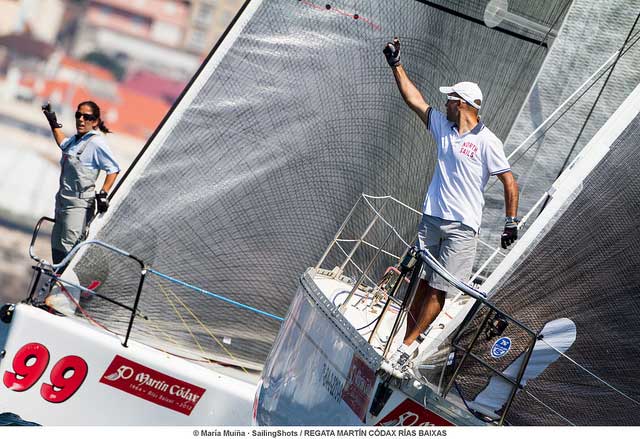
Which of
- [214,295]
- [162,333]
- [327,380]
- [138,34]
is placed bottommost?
[162,333]

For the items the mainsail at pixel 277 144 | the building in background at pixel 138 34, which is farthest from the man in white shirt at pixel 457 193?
the building in background at pixel 138 34

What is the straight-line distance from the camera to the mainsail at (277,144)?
4.60m

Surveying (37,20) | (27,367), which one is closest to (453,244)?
(27,367)

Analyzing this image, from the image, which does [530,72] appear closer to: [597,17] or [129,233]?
[597,17]

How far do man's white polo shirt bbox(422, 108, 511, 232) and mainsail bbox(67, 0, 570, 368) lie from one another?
1.16m

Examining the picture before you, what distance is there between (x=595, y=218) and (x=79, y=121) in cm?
227

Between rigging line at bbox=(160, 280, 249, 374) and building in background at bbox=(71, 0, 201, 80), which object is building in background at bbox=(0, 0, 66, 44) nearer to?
building in background at bbox=(71, 0, 201, 80)

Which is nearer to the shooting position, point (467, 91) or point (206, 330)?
point (467, 91)

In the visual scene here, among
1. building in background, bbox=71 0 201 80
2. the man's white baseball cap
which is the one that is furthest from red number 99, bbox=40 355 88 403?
building in background, bbox=71 0 201 80

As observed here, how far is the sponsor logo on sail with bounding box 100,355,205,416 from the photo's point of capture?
4336 mm

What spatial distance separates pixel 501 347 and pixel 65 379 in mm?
1968

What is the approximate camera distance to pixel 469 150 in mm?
3559

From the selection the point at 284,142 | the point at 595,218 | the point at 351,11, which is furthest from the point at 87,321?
the point at 595,218

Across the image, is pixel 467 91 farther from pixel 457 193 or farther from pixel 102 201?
pixel 102 201
